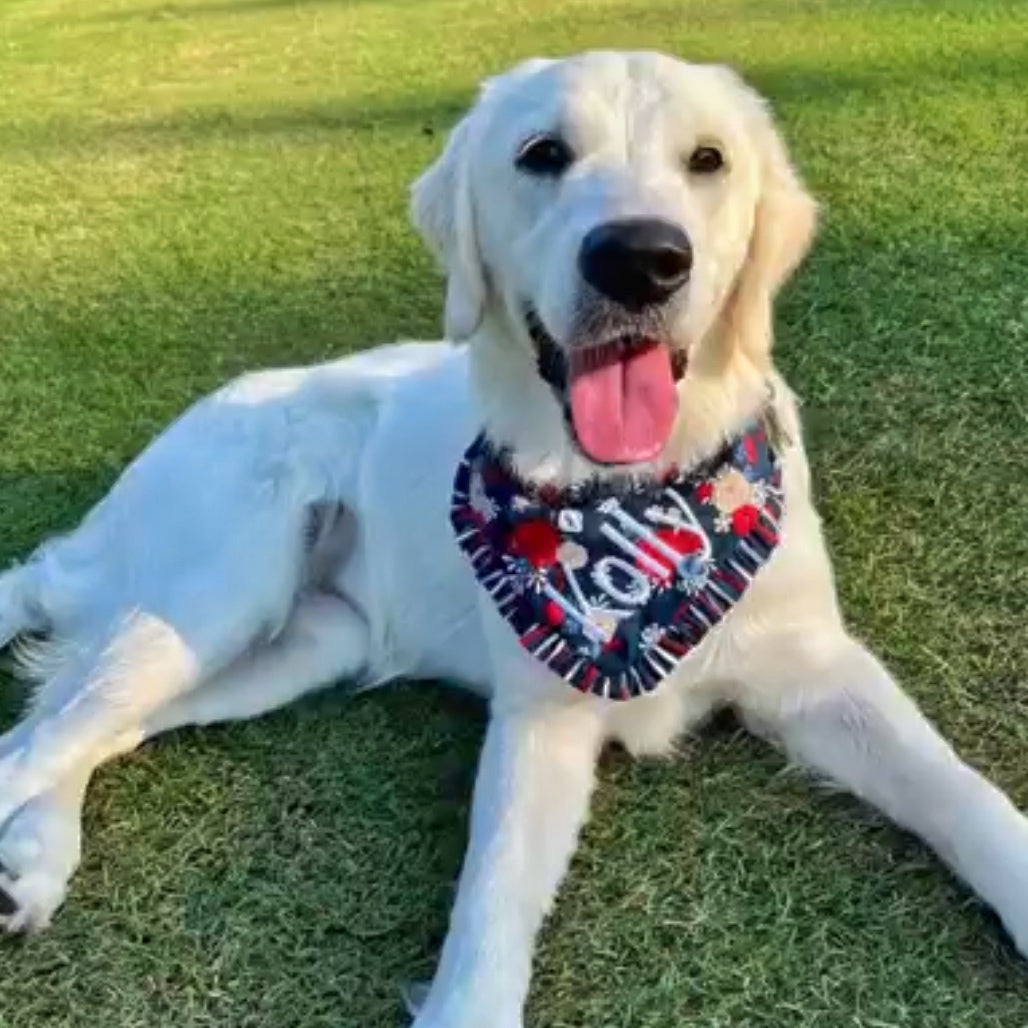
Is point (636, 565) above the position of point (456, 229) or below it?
below

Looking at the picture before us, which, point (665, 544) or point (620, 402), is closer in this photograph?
point (620, 402)

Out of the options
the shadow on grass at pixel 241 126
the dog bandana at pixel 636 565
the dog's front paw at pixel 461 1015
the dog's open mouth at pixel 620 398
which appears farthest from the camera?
the shadow on grass at pixel 241 126

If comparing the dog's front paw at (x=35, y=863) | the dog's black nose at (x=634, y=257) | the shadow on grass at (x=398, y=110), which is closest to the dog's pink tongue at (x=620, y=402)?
the dog's black nose at (x=634, y=257)

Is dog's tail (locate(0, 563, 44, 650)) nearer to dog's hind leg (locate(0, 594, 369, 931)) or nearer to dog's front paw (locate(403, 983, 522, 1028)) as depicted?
dog's hind leg (locate(0, 594, 369, 931))

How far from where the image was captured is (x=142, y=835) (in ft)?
9.07

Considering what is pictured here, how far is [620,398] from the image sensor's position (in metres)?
2.56

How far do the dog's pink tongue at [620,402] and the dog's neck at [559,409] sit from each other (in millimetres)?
87

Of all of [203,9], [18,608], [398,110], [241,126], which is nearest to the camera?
[18,608]

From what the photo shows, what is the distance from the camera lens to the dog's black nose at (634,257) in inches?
92.0

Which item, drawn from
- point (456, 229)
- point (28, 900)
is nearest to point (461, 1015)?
point (28, 900)

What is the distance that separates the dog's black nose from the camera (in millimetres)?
2336

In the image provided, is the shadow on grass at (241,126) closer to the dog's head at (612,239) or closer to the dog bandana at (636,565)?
the dog's head at (612,239)

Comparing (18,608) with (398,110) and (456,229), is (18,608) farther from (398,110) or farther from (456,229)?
(398,110)

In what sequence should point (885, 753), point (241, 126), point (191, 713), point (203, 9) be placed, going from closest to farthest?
point (885, 753)
point (191, 713)
point (241, 126)
point (203, 9)
